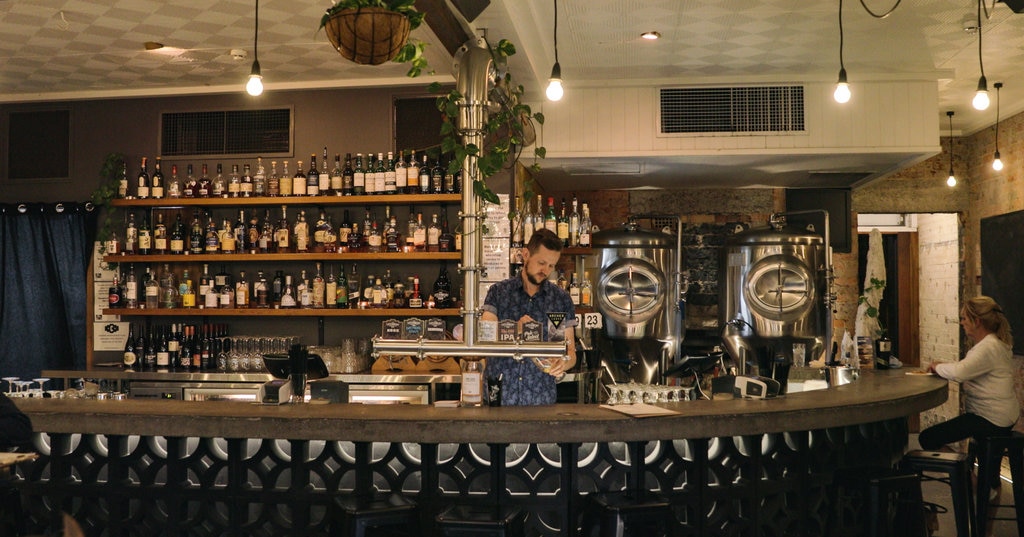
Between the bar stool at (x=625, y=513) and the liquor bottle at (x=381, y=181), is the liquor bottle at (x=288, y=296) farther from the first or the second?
the bar stool at (x=625, y=513)

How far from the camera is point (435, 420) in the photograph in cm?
319

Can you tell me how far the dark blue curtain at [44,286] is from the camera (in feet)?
21.2

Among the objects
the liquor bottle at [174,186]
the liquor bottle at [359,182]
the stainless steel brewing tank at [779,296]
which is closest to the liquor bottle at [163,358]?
the liquor bottle at [174,186]

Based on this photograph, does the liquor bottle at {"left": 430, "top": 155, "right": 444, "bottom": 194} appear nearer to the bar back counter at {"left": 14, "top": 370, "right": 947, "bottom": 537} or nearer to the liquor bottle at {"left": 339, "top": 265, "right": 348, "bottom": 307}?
the liquor bottle at {"left": 339, "top": 265, "right": 348, "bottom": 307}

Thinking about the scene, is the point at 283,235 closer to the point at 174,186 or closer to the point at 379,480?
the point at 174,186

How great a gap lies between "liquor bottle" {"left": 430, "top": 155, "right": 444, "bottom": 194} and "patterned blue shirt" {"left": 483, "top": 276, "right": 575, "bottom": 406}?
1803mm

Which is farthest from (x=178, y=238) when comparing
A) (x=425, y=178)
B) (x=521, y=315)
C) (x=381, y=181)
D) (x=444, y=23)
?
(x=521, y=315)

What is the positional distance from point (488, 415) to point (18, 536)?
6.38 ft

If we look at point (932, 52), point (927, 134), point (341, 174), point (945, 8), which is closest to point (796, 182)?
point (927, 134)

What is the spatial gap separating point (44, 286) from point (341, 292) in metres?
2.40

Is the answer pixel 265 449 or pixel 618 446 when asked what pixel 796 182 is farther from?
pixel 265 449

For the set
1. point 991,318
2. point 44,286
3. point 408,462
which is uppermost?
point 44,286

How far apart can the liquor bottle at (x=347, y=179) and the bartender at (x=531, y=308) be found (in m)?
2.15

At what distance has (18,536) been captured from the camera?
340 cm
